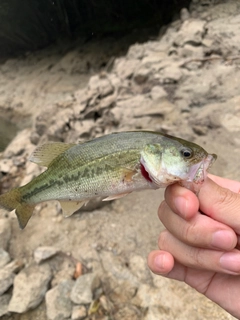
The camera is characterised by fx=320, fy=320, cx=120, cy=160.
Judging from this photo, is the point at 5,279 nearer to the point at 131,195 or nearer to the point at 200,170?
the point at 131,195

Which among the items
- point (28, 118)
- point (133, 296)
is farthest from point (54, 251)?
point (28, 118)

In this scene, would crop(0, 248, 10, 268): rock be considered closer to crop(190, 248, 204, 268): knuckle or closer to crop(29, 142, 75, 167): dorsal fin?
crop(29, 142, 75, 167): dorsal fin

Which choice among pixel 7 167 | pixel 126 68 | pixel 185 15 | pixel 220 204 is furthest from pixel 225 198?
pixel 185 15

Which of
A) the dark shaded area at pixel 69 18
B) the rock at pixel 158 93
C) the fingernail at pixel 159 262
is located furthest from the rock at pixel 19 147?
the dark shaded area at pixel 69 18

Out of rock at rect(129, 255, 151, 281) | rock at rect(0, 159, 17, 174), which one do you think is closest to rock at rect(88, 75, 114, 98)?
rock at rect(0, 159, 17, 174)

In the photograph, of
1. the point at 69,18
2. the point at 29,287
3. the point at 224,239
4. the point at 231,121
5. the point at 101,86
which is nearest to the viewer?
the point at 224,239

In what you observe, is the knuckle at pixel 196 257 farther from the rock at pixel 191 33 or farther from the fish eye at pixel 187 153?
the rock at pixel 191 33
